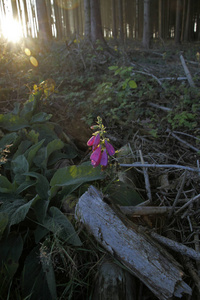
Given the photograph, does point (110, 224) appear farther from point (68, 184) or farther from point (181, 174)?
Answer: point (181, 174)

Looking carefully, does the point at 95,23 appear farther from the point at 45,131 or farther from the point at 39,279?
the point at 39,279

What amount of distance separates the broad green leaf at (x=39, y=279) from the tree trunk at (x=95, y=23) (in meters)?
6.91

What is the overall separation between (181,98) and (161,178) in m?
1.82

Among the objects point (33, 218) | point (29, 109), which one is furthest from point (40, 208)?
point (29, 109)

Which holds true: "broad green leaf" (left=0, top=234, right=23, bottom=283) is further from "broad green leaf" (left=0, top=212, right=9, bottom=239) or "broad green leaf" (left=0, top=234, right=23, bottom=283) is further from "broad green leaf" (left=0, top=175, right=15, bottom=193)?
"broad green leaf" (left=0, top=175, right=15, bottom=193)

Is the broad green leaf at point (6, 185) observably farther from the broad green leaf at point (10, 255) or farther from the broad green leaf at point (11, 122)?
the broad green leaf at point (11, 122)

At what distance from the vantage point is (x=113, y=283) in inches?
56.6

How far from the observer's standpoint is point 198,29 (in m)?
20.2

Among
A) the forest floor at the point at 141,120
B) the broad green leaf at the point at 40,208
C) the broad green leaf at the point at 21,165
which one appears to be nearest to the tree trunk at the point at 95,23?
the forest floor at the point at 141,120

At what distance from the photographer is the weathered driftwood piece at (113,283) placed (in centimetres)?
141

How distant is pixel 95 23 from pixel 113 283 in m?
7.81

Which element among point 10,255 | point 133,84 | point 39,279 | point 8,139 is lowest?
point 39,279

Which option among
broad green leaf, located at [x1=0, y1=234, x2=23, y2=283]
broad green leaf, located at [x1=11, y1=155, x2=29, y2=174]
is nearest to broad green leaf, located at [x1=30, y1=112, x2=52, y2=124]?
broad green leaf, located at [x1=11, y1=155, x2=29, y2=174]

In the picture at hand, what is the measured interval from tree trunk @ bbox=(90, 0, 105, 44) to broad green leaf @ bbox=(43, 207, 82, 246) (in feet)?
21.7
